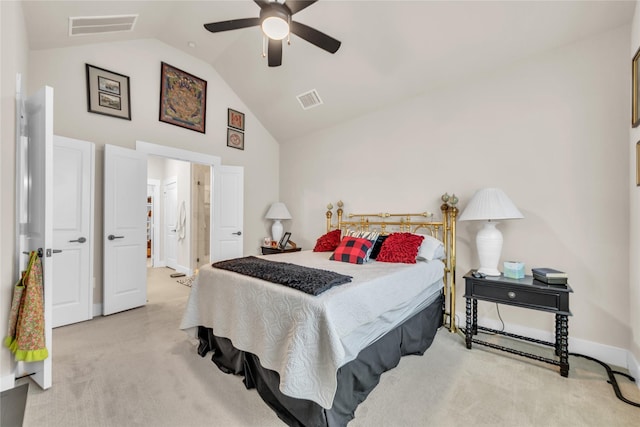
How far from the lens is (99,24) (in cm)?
290

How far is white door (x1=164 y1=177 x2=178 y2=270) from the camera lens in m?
6.01

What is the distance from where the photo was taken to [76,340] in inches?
104

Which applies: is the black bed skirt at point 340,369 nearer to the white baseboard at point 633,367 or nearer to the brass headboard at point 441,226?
the brass headboard at point 441,226

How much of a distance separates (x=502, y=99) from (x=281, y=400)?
3.37 m

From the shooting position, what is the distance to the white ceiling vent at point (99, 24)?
2.74 m

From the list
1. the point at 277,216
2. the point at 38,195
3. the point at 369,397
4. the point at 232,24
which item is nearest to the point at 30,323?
the point at 38,195

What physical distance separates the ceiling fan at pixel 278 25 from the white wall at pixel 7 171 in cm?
131

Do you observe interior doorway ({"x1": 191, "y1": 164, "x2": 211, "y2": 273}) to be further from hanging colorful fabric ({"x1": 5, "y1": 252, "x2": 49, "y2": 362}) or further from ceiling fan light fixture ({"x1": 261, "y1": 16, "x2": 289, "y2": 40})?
ceiling fan light fixture ({"x1": 261, "y1": 16, "x2": 289, "y2": 40})

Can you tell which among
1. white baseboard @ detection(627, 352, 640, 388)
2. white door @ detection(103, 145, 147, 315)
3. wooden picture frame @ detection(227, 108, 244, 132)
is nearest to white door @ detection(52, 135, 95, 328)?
white door @ detection(103, 145, 147, 315)

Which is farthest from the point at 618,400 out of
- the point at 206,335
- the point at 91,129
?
the point at 91,129

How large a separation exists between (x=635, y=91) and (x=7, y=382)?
16.4ft

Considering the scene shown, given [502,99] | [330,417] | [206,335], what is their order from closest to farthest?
[330,417] < [206,335] < [502,99]

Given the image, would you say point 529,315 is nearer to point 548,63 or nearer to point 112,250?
point 548,63

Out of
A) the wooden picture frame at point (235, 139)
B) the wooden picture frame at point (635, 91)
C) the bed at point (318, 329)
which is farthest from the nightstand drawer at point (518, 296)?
the wooden picture frame at point (235, 139)
